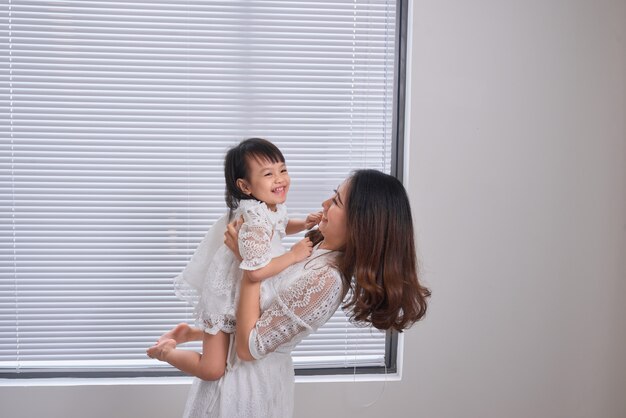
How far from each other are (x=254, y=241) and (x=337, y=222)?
0.22 metres

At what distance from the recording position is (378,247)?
1431 mm

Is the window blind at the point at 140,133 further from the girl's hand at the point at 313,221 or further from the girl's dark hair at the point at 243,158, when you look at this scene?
the girl's dark hair at the point at 243,158

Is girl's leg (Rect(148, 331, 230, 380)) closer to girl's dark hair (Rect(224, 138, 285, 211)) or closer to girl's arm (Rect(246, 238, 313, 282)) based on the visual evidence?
girl's arm (Rect(246, 238, 313, 282))

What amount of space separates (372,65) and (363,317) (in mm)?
1134

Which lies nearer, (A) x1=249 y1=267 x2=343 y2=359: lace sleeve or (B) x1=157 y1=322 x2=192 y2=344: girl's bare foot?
(A) x1=249 y1=267 x2=343 y2=359: lace sleeve

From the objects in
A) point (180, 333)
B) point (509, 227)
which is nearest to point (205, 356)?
point (180, 333)

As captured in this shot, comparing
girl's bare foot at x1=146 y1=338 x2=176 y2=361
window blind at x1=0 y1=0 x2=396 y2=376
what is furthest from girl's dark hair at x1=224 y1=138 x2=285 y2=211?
window blind at x1=0 y1=0 x2=396 y2=376

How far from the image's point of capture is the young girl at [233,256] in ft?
4.88

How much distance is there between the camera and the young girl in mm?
1487

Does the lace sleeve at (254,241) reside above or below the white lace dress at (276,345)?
above

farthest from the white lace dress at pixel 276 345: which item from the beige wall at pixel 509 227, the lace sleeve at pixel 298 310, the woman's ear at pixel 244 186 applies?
the beige wall at pixel 509 227

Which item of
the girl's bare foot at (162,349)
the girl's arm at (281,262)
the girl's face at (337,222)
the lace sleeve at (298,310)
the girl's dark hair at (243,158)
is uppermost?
the girl's dark hair at (243,158)

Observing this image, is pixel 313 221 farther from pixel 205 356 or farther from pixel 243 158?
pixel 205 356

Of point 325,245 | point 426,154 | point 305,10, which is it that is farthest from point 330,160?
point 325,245
